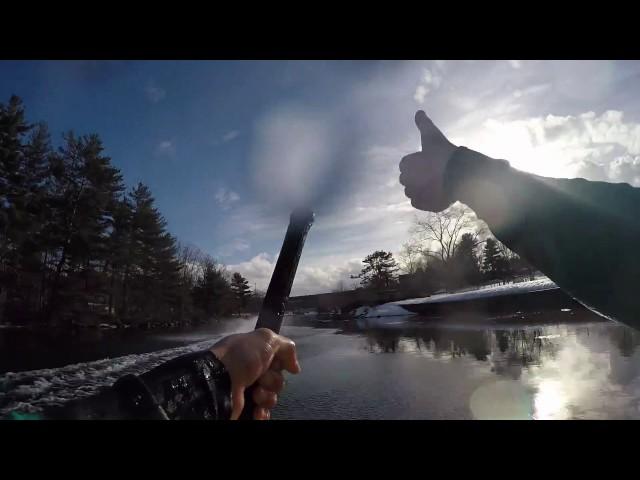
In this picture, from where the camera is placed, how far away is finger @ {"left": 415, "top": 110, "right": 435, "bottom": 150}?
1.67 m

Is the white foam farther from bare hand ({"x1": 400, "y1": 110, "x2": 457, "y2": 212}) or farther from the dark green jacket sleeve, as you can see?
the dark green jacket sleeve

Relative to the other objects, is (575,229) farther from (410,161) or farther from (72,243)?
(72,243)

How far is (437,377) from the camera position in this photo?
28.7 feet

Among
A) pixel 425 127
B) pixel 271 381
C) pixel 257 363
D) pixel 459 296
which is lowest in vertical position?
pixel 459 296

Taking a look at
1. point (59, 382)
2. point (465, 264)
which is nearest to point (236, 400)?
point (59, 382)

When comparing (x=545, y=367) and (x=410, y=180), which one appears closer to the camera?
(x=410, y=180)

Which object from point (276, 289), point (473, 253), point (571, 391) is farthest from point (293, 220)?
point (473, 253)

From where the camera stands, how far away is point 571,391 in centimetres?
680

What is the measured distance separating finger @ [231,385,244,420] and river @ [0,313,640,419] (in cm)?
567

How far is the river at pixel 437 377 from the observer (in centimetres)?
629

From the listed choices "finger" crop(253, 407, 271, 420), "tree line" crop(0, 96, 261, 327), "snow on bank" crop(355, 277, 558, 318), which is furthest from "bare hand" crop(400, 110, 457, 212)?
"tree line" crop(0, 96, 261, 327)

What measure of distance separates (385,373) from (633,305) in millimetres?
9468

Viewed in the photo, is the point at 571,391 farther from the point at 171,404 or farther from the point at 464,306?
the point at 464,306

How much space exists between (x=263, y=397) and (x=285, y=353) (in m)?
0.18
